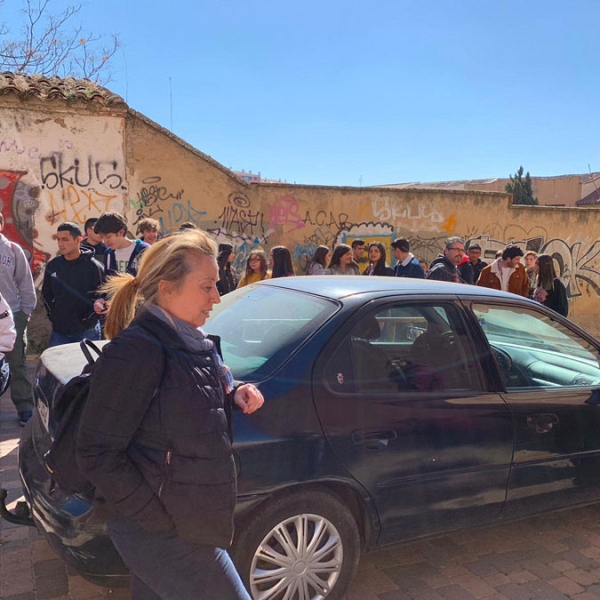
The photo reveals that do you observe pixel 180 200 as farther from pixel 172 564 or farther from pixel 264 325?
pixel 172 564

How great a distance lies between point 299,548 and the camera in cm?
251

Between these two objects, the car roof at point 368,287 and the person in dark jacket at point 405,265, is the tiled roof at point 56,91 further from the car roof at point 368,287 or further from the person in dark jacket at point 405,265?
the car roof at point 368,287

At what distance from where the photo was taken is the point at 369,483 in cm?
265

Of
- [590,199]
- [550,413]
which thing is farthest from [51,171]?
[590,199]

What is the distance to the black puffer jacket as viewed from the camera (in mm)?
1517

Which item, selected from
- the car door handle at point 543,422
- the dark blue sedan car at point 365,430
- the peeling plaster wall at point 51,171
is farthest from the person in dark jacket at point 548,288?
the peeling plaster wall at point 51,171

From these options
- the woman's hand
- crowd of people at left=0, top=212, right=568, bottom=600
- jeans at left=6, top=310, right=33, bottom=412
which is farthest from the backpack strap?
jeans at left=6, top=310, right=33, bottom=412

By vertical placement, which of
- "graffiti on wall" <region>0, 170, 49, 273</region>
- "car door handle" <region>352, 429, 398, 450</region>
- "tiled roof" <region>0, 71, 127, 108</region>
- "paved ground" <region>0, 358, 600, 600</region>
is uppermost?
"tiled roof" <region>0, 71, 127, 108</region>

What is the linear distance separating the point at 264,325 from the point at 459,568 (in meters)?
1.74

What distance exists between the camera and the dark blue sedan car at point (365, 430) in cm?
243

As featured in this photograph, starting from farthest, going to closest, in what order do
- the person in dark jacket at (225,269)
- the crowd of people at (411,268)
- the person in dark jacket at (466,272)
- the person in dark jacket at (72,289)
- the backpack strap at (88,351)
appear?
1. the person in dark jacket at (466,272)
2. the person in dark jacket at (225,269)
3. the crowd of people at (411,268)
4. the person in dark jacket at (72,289)
5. the backpack strap at (88,351)

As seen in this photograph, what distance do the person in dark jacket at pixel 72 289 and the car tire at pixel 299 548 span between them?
3002 millimetres

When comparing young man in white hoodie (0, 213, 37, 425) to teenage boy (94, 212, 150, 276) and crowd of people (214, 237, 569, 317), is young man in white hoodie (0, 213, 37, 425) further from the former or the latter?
crowd of people (214, 237, 569, 317)

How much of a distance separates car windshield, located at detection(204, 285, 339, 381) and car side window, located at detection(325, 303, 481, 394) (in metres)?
0.21
